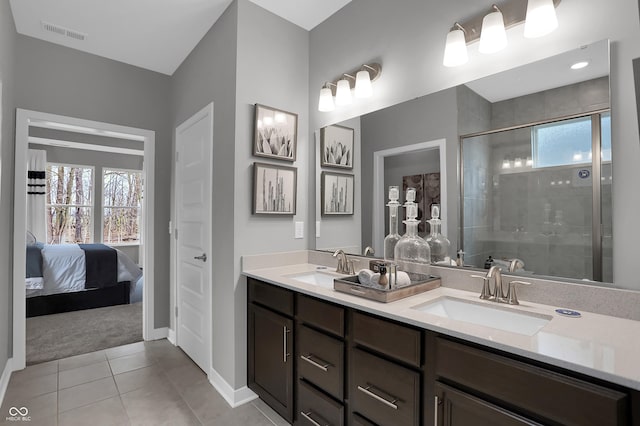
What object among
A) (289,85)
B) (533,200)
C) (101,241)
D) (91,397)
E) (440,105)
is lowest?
(91,397)

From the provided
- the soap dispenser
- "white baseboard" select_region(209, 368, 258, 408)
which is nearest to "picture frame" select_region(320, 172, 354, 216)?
the soap dispenser

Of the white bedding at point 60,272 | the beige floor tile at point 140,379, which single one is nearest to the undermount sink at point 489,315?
the beige floor tile at point 140,379

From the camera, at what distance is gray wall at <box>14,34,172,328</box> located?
2734 millimetres

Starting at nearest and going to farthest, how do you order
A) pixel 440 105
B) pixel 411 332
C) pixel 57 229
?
1. pixel 411 332
2. pixel 440 105
3. pixel 57 229

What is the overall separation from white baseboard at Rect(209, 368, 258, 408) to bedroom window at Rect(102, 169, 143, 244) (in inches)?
218

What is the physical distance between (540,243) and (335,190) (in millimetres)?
1333

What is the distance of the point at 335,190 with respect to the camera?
239cm

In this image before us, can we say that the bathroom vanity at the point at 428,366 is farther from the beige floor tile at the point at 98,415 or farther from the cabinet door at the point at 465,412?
the beige floor tile at the point at 98,415

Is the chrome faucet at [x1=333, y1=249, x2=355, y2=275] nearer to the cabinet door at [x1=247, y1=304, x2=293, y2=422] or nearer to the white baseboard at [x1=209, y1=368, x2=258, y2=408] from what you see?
the cabinet door at [x1=247, y1=304, x2=293, y2=422]

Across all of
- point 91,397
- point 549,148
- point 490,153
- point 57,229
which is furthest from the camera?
point 57,229

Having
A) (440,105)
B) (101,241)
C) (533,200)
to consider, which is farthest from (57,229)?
(533,200)

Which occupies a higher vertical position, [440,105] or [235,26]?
[235,26]

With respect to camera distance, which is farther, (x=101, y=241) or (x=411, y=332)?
(x=101, y=241)

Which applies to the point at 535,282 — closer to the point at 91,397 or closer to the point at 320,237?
the point at 320,237
